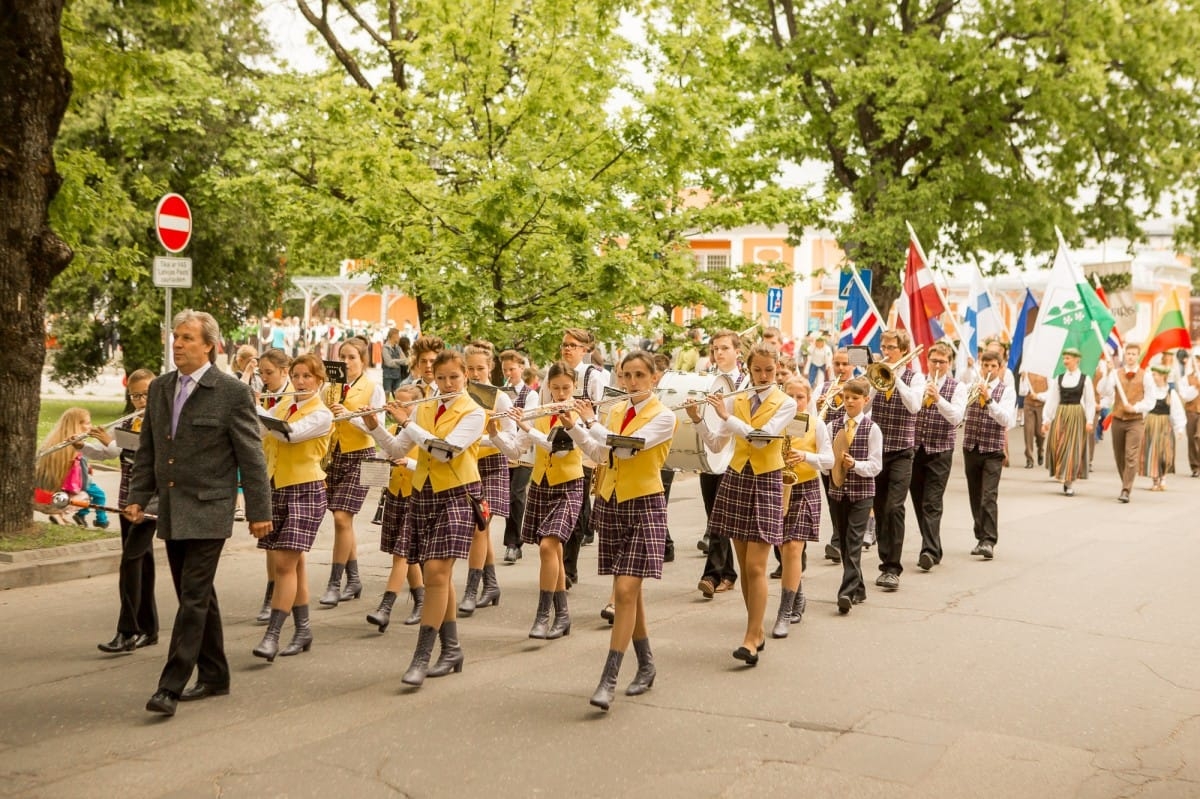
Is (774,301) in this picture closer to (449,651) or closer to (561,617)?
(561,617)

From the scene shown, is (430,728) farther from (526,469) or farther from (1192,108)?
(1192,108)

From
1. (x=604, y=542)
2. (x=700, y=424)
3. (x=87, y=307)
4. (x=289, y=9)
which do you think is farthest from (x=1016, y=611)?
(x=87, y=307)

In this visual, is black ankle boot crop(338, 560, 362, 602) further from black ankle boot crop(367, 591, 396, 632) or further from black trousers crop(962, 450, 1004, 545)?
black trousers crop(962, 450, 1004, 545)

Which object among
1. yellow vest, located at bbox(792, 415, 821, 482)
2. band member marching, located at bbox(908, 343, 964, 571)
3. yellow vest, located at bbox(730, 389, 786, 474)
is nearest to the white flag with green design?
band member marching, located at bbox(908, 343, 964, 571)

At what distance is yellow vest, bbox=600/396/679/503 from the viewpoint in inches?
288

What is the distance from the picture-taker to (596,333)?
53.9ft


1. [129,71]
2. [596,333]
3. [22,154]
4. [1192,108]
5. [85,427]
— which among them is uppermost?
[1192,108]

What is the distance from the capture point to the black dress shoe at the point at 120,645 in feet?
26.3

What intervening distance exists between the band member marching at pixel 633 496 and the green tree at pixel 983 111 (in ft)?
67.2

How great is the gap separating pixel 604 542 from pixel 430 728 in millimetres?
1466

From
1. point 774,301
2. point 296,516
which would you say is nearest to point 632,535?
point 296,516

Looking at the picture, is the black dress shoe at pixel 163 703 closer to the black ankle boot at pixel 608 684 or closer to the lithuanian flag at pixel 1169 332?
the black ankle boot at pixel 608 684

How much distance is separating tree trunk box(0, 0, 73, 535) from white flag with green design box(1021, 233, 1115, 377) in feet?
39.2

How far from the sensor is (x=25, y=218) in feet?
35.6
